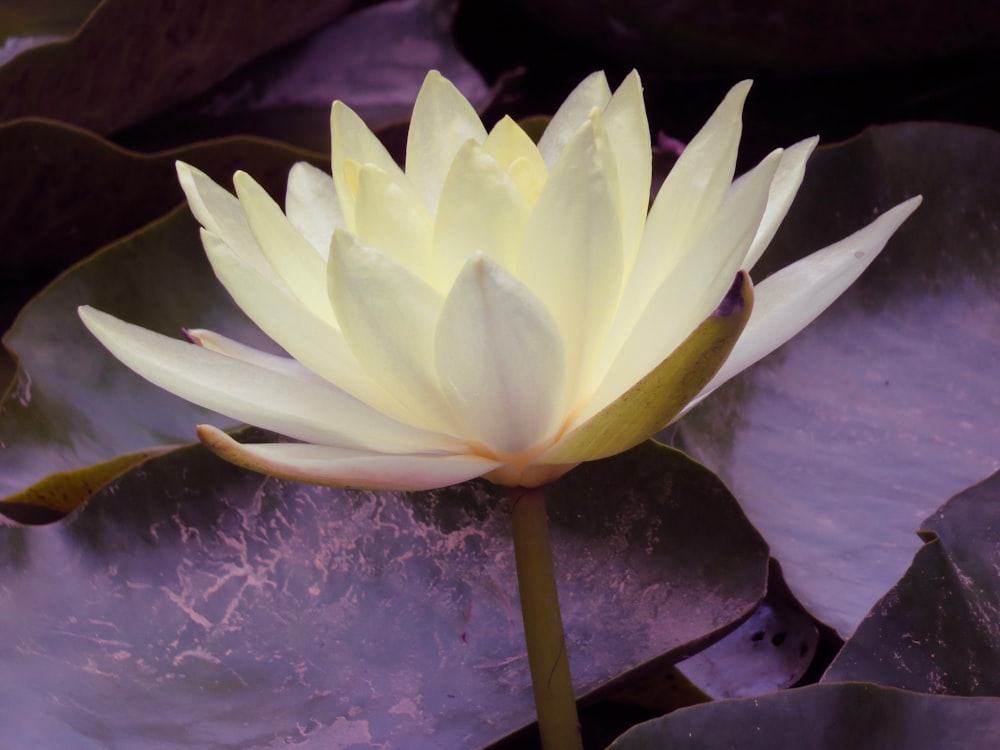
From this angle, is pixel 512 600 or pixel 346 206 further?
pixel 512 600

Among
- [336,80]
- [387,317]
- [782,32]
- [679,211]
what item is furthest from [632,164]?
[336,80]

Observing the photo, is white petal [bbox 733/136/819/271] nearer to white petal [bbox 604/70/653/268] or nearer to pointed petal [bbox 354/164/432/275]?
white petal [bbox 604/70/653/268]

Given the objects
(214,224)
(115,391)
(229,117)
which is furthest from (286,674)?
(229,117)

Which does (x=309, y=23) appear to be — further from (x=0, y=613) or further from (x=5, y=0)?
(x=0, y=613)

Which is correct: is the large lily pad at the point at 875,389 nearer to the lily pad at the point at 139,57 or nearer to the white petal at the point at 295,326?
the white petal at the point at 295,326

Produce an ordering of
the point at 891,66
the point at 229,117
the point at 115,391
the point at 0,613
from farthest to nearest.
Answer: the point at 229,117
the point at 891,66
the point at 115,391
the point at 0,613

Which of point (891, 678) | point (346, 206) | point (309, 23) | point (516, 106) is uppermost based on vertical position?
point (309, 23)
